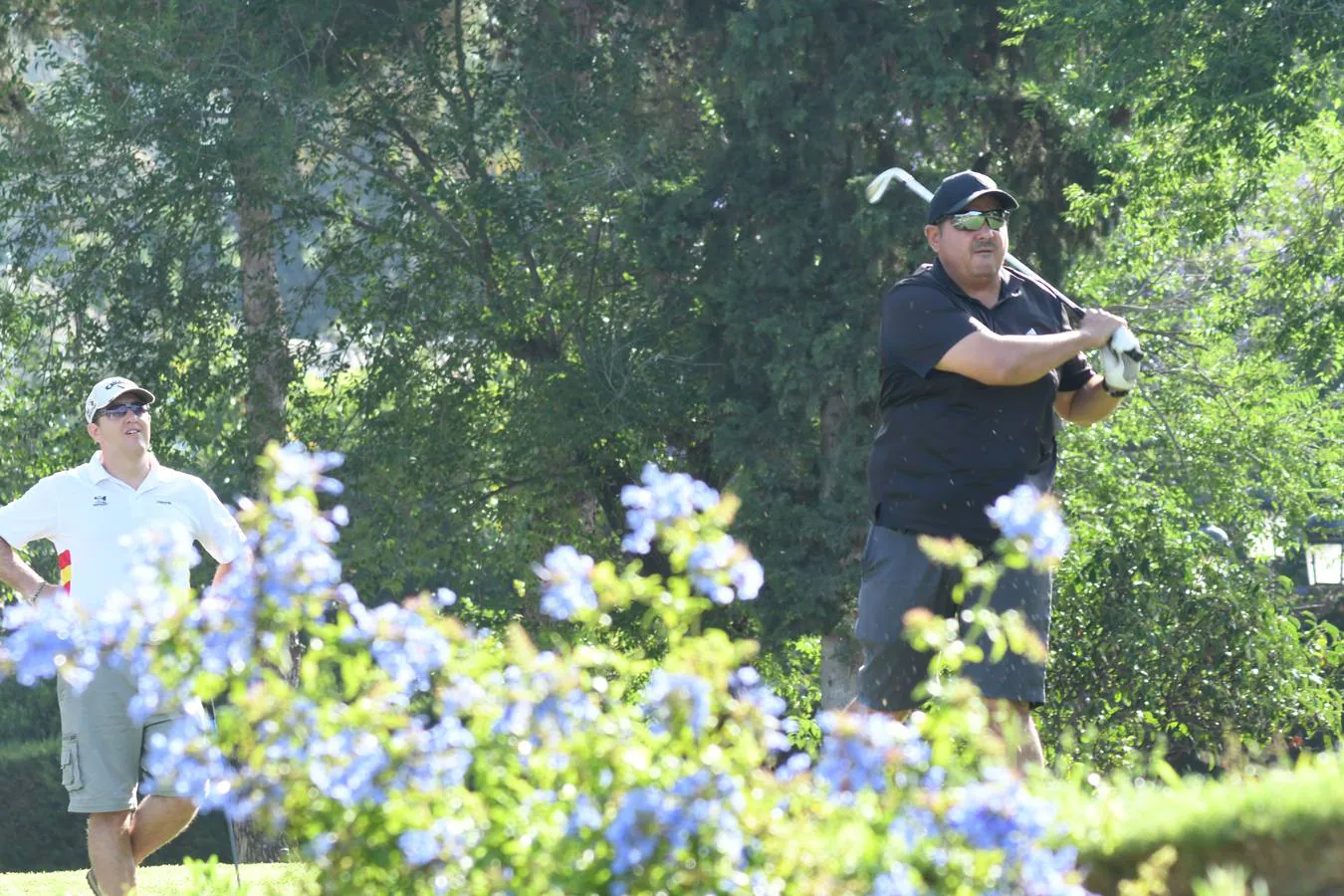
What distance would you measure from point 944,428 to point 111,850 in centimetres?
305

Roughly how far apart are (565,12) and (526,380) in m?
3.39

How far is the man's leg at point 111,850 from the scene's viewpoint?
655cm

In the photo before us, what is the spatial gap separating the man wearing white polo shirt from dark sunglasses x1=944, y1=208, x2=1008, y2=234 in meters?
2.51

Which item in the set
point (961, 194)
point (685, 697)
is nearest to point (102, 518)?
point (961, 194)

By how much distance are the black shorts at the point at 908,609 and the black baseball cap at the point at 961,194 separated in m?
0.91

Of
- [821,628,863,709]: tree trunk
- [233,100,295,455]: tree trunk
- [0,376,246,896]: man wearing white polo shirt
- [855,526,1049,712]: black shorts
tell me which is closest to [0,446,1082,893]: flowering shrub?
[855,526,1049,712]: black shorts

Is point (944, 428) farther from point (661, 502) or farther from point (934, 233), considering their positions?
point (661, 502)

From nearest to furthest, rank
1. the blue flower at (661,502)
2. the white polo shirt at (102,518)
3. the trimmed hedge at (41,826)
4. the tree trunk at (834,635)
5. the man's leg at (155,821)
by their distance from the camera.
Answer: the blue flower at (661,502) < the white polo shirt at (102,518) < the man's leg at (155,821) < the tree trunk at (834,635) < the trimmed hedge at (41,826)

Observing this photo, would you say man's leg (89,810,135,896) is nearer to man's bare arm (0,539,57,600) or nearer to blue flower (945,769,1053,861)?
man's bare arm (0,539,57,600)

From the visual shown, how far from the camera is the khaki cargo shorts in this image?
6.54 metres

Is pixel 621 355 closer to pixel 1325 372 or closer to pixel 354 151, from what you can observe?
pixel 354 151

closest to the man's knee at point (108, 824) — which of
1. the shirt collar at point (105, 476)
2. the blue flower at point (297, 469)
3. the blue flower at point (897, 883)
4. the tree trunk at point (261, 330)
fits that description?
the shirt collar at point (105, 476)

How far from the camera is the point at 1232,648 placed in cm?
1370

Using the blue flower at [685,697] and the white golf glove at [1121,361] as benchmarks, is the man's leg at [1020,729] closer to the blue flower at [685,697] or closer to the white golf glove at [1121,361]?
the white golf glove at [1121,361]
